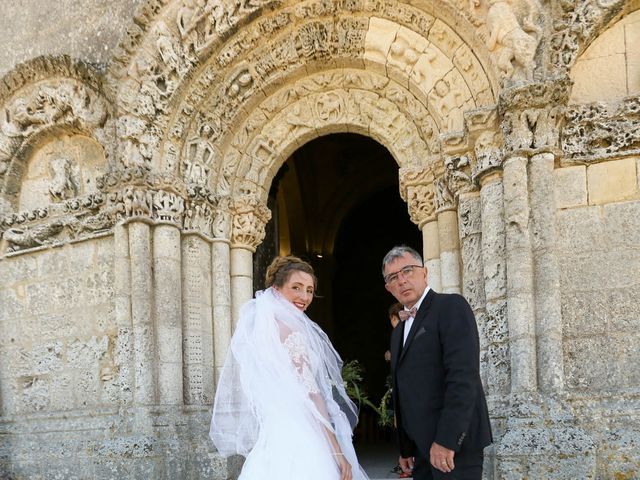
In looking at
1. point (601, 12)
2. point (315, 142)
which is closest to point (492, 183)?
point (601, 12)

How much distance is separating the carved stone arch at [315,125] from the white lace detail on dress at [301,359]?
135 inches

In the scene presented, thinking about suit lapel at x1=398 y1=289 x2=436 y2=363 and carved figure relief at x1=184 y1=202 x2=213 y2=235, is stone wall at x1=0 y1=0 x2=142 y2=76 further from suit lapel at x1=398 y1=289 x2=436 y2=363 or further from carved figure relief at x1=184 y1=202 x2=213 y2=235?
suit lapel at x1=398 y1=289 x2=436 y2=363

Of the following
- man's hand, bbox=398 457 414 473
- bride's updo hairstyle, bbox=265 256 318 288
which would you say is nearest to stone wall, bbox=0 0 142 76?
bride's updo hairstyle, bbox=265 256 318 288

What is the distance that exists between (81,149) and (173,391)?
280 cm

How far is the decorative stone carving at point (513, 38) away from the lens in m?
5.33

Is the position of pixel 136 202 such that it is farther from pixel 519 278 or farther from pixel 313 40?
pixel 519 278

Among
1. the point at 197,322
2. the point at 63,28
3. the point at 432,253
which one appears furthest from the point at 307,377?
the point at 63,28

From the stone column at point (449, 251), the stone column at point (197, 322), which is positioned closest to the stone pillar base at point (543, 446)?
the stone column at point (449, 251)

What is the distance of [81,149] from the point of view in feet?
23.7

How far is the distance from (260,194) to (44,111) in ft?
8.04

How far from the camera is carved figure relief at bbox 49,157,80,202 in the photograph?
712 cm

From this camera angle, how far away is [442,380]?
10.3 feet

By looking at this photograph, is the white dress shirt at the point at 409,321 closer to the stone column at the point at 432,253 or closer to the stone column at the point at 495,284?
the stone column at the point at 495,284

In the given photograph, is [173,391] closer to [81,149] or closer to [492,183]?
[81,149]
